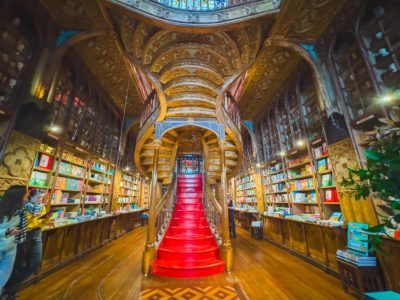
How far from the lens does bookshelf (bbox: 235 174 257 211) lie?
689 centimetres

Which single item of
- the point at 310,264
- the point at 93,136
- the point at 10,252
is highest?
the point at 93,136

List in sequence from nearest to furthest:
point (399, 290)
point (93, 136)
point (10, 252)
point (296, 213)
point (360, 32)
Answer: point (10, 252) < point (399, 290) < point (360, 32) < point (296, 213) < point (93, 136)

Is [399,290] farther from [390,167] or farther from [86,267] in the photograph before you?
[86,267]

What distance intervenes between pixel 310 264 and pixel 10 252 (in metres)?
4.65

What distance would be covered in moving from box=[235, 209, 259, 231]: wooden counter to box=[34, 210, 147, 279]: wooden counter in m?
4.79

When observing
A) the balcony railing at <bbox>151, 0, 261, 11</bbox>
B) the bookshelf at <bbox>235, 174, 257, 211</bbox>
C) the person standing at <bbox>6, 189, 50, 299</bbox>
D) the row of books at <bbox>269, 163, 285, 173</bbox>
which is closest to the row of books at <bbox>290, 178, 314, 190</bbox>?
the row of books at <bbox>269, 163, 285, 173</bbox>

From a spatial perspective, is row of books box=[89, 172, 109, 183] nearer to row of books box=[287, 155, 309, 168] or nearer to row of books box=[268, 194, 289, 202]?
row of books box=[268, 194, 289, 202]

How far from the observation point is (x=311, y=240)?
3.57m

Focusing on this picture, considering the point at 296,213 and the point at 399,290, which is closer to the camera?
the point at 399,290

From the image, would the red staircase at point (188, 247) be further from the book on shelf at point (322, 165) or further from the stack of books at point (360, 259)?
the book on shelf at point (322, 165)

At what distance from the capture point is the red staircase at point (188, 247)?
9.39 feet

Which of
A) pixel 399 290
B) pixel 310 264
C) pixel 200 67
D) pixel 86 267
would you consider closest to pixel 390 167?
pixel 399 290

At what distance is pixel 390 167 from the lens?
0.83m

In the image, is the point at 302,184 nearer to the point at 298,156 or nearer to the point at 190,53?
the point at 298,156
